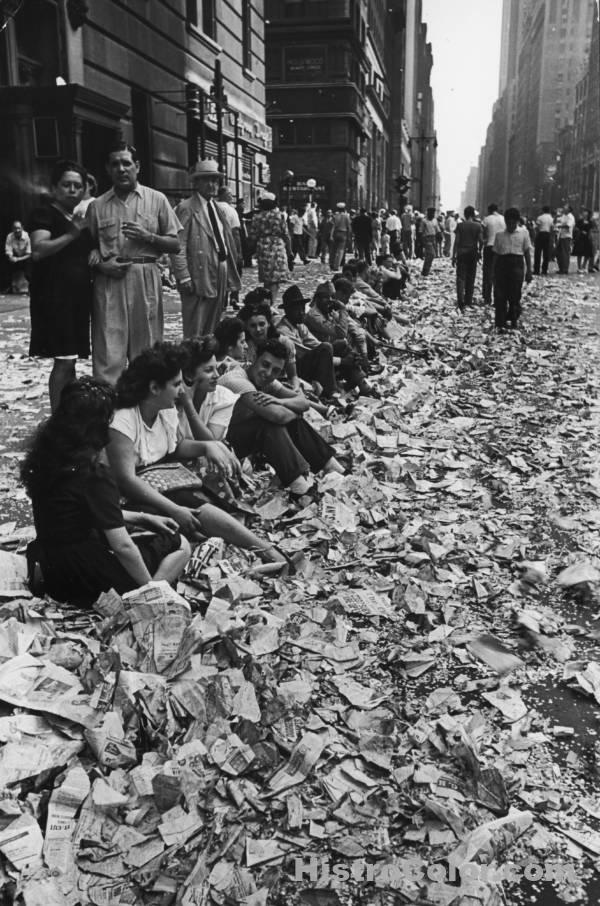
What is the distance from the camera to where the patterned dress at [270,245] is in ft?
51.8

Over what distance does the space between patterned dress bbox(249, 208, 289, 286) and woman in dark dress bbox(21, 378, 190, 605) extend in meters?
11.9

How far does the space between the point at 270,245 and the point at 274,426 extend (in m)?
9.85

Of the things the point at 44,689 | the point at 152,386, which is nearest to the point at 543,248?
the point at 152,386

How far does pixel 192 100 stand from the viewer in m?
23.2

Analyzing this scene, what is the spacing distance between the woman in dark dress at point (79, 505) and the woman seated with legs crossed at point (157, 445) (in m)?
0.48

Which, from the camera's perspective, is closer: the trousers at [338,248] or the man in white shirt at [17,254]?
the man in white shirt at [17,254]

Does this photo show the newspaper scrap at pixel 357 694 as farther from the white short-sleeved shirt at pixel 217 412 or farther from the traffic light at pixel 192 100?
the traffic light at pixel 192 100

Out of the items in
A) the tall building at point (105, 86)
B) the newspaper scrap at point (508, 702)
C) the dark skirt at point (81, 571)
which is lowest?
the newspaper scrap at point (508, 702)

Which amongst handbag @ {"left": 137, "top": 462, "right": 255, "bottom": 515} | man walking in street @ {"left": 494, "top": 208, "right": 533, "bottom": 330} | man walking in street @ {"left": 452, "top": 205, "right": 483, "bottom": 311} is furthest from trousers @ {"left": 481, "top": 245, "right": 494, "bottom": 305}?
handbag @ {"left": 137, "top": 462, "right": 255, "bottom": 515}

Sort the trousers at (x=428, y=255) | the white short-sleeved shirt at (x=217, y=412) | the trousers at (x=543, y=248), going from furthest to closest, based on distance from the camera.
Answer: the trousers at (x=543, y=248), the trousers at (x=428, y=255), the white short-sleeved shirt at (x=217, y=412)

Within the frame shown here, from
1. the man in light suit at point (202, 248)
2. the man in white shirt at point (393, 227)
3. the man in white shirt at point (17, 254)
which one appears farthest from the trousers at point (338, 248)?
the man in light suit at point (202, 248)

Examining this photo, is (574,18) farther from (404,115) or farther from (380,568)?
(380,568)

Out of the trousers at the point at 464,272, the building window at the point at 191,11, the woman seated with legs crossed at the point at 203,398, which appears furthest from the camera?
the building window at the point at 191,11

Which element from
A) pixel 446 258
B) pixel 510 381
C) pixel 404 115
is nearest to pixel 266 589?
pixel 510 381
